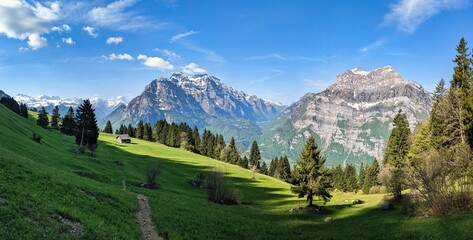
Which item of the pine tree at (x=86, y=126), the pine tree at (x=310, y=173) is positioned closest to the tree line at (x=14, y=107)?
the pine tree at (x=86, y=126)

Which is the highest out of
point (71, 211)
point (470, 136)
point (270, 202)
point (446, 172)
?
point (470, 136)

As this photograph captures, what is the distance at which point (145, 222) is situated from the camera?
29297 mm

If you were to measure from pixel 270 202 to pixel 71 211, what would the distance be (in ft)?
172

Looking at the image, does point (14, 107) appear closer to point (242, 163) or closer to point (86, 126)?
point (86, 126)

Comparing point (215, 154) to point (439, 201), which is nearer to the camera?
point (439, 201)

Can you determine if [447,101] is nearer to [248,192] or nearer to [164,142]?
[248,192]

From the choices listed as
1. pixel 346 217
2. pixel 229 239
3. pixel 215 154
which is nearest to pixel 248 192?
pixel 346 217

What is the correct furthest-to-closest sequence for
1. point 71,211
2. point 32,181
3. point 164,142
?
point 164,142 → point 32,181 → point 71,211

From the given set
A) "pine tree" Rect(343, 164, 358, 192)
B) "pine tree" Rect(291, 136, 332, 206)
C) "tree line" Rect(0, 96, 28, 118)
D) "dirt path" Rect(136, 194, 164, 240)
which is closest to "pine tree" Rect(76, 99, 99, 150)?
"dirt path" Rect(136, 194, 164, 240)

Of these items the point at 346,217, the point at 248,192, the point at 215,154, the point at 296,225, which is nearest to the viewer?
the point at 296,225

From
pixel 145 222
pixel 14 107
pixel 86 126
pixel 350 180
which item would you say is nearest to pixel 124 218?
pixel 145 222

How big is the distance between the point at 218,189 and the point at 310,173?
16.9m

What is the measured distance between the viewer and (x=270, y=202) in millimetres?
69750

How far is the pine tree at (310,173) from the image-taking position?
5294 cm
